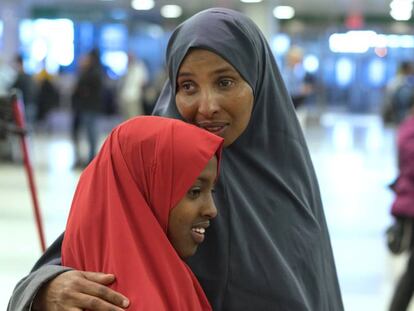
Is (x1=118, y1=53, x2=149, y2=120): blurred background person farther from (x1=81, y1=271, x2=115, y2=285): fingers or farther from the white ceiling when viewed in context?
(x1=81, y1=271, x2=115, y2=285): fingers

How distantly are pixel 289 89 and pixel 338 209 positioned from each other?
378cm

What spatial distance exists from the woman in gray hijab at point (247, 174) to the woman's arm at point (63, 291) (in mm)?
11

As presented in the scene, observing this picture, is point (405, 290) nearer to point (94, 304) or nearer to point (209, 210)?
point (209, 210)

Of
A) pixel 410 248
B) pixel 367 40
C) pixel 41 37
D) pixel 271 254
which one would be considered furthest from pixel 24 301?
pixel 367 40

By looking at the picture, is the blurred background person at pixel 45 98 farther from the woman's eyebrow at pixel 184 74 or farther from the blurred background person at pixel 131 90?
the woman's eyebrow at pixel 184 74

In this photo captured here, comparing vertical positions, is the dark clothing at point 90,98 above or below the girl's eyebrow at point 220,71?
below

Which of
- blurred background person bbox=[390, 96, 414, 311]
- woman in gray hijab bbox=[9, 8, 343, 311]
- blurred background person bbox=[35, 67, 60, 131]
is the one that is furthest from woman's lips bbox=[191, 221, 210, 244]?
blurred background person bbox=[35, 67, 60, 131]

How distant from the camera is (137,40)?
22.5 m

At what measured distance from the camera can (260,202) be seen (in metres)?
1.51

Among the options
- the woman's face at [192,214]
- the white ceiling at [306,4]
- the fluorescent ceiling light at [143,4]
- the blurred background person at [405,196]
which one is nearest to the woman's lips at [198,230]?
the woman's face at [192,214]

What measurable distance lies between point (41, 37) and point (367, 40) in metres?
11.6

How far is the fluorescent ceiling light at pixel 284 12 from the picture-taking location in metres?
21.1

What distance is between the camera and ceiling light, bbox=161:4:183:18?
71.7 ft

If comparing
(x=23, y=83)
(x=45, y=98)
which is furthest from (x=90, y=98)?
(x=45, y=98)
